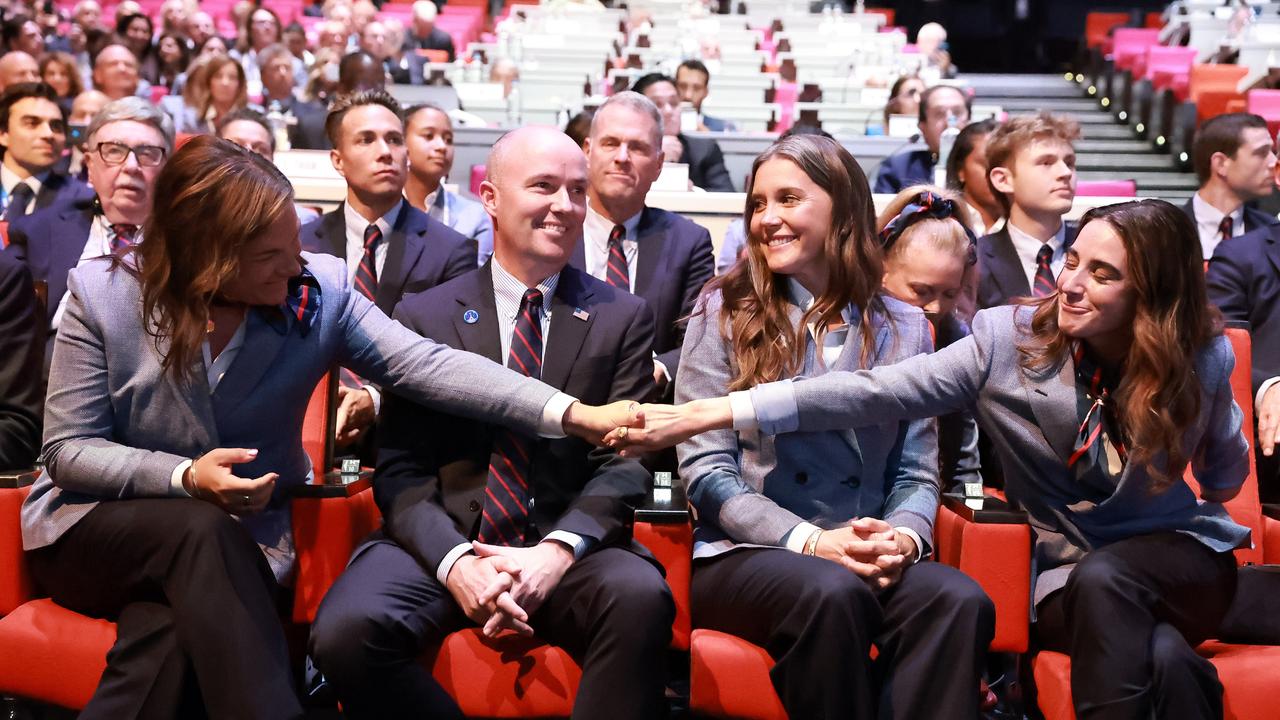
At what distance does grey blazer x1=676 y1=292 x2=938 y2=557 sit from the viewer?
7.11ft

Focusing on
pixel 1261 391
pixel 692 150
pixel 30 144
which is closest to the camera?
pixel 1261 391

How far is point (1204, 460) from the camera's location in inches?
Answer: 84.1

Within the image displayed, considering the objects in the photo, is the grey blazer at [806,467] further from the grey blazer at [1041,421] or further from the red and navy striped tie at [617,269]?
the red and navy striped tie at [617,269]

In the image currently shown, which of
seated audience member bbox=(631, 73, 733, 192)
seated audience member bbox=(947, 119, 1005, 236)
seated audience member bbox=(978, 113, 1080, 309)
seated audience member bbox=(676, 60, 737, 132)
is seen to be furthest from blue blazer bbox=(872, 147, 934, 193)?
seated audience member bbox=(676, 60, 737, 132)

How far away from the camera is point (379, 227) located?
11.1ft

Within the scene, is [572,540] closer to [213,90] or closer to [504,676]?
[504,676]

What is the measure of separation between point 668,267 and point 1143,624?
1.61 meters

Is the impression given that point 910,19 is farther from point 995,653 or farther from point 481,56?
point 995,653

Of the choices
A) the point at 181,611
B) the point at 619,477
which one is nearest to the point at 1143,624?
the point at 619,477

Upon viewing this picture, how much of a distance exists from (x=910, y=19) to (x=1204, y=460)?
12571 millimetres

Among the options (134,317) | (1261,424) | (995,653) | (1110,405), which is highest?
(134,317)

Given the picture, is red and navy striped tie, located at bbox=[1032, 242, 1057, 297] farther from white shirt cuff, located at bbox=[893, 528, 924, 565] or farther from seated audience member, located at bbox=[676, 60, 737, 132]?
seated audience member, located at bbox=[676, 60, 737, 132]

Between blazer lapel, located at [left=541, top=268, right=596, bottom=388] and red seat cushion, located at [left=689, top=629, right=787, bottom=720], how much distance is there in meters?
0.56

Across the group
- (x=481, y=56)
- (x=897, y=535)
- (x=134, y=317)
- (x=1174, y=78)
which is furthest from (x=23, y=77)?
(x=1174, y=78)
